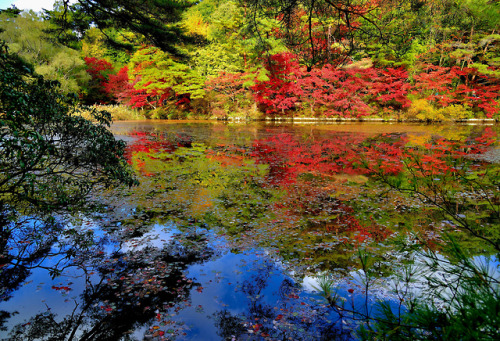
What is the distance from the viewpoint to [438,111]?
2059cm

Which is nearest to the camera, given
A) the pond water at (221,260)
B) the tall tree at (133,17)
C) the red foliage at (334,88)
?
the pond water at (221,260)

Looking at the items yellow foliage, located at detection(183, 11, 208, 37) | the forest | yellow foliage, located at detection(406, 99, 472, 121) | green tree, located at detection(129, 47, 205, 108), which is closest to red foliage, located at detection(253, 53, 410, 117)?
the forest

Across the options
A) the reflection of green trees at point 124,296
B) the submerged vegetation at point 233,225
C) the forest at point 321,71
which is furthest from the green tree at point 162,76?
the reflection of green trees at point 124,296

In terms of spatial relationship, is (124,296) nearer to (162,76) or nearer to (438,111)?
(438,111)

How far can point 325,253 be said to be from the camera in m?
3.76

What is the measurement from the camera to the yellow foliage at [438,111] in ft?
67.3

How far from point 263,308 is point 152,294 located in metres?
1.11

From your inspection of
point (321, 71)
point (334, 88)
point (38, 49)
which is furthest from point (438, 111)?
point (38, 49)

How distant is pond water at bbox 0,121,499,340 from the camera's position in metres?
2.59

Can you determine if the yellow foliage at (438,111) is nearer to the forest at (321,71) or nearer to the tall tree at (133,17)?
the forest at (321,71)

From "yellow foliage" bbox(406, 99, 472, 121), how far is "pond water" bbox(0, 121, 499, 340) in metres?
16.1

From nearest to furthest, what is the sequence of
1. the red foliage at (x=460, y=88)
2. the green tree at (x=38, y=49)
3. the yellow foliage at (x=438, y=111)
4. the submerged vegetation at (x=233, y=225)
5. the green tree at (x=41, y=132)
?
1. the submerged vegetation at (x=233, y=225)
2. the green tree at (x=41, y=132)
3. the red foliage at (x=460, y=88)
4. the yellow foliage at (x=438, y=111)
5. the green tree at (x=38, y=49)

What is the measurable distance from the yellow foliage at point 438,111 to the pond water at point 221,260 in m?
16.1

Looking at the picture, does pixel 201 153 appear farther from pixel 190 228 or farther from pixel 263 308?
pixel 263 308
